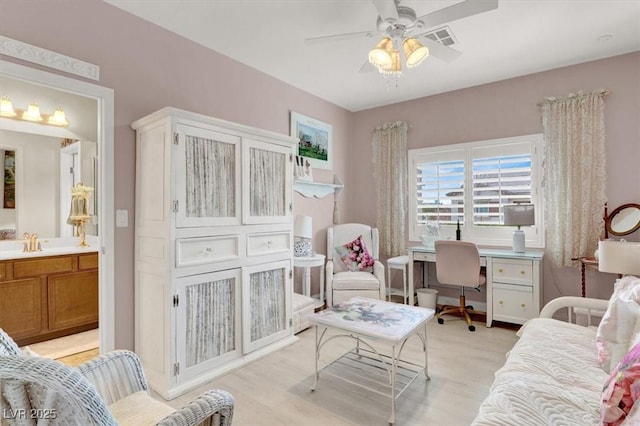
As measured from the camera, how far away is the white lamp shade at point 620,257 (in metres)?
Answer: 2.03

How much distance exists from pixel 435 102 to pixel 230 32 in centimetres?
272

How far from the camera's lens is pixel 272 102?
369cm

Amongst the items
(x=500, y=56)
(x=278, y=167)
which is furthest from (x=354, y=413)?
(x=500, y=56)

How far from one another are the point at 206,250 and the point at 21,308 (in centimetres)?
202

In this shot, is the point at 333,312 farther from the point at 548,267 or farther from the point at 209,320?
the point at 548,267

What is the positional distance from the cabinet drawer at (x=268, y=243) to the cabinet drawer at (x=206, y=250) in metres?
0.15

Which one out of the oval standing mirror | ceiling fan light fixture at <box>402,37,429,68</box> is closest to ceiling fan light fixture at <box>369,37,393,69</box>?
ceiling fan light fixture at <box>402,37,429,68</box>

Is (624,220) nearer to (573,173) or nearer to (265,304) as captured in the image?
(573,173)

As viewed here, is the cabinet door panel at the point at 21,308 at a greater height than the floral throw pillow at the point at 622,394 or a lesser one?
lesser

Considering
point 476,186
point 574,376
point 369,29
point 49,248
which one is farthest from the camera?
point 476,186

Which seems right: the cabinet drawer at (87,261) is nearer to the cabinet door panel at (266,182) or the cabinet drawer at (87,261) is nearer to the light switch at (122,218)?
the light switch at (122,218)

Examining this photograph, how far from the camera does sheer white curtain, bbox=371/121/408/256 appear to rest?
4477mm

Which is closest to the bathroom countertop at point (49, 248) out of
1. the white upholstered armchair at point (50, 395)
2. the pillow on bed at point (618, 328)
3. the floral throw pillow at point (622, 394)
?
the white upholstered armchair at point (50, 395)

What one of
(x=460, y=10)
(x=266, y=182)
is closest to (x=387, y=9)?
(x=460, y=10)
